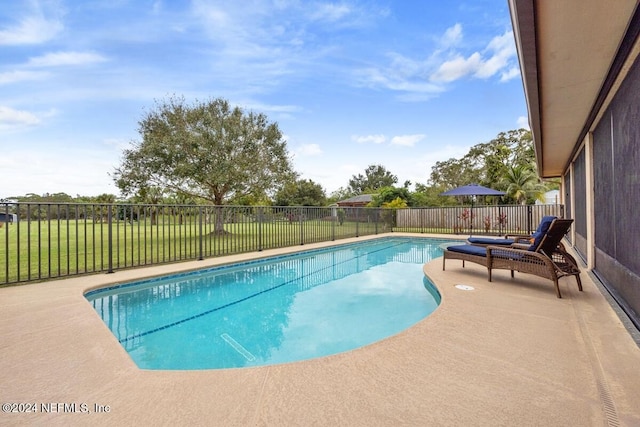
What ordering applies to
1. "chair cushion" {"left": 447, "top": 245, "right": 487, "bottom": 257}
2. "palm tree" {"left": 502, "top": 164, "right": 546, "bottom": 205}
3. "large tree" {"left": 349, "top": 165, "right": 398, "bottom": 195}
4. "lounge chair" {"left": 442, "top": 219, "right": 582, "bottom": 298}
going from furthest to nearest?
"large tree" {"left": 349, "top": 165, "right": 398, "bottom": 195} → "palm tree" {"left": 502, "top": 164, "right": 546, "bottom": 205} → "chair cushion" {"left": 447, "top": 245, "right": 487, "bottom": 257} → "lounge chair" {"left": 442, "top": 219, "right": 582, "bottom": 298}

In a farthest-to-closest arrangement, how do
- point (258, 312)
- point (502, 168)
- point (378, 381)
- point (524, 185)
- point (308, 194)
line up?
point (308, 194)
point (502, 168)
point (524, 185)
point (258, 312)
point (378, 381)

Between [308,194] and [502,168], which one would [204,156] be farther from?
[502,168]

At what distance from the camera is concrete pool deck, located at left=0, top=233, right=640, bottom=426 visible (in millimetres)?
1597

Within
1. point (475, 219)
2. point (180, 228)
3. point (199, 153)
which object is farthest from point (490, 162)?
point (180, 228)

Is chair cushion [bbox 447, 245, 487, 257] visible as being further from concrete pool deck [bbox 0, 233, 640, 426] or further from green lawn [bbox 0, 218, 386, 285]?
green lawn [bbox 0, 218, 386, 285]

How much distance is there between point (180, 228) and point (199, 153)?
20.2 ft

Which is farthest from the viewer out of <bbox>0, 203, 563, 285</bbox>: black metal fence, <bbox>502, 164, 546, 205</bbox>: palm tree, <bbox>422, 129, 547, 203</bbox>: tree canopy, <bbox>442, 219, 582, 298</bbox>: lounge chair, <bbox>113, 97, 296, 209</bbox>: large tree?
<bbox>422, 129, 547, 203</bbox>: tree canopy

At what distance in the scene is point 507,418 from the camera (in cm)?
156

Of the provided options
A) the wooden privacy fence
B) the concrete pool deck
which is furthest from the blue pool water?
the wooden privacy fence

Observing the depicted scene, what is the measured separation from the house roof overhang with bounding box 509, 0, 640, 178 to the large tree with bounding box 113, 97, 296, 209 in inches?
426

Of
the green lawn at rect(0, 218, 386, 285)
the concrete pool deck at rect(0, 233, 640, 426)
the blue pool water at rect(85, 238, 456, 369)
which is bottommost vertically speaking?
the blue pool water at rect(85, 238, 456, 369)

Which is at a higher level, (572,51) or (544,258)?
(572,51)

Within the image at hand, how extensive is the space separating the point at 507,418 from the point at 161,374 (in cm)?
217

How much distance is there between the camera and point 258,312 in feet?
13.9
